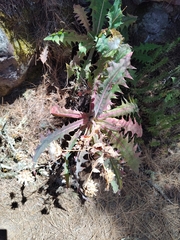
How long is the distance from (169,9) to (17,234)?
88.3 inches

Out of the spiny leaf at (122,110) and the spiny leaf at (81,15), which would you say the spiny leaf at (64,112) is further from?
the spiny leaf at (81,15)

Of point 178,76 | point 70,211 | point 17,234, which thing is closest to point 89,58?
point 178,76

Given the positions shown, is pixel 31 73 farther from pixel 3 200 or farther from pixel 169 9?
pixel 169 9

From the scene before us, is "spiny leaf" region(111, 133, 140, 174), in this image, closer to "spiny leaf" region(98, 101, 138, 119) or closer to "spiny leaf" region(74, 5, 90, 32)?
"spiny leaf" region(98, 101, 138, 119)

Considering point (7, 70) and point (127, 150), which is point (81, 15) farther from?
point (127, 150)

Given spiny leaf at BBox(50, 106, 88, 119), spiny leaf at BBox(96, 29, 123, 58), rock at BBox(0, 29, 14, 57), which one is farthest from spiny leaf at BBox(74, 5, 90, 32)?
spiny leaf at BBox(50, 106, 88, 119)

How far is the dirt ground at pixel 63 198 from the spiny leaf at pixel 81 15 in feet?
1.99

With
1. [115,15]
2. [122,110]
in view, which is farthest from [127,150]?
[115,15]

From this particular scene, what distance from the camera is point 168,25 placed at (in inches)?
100.0

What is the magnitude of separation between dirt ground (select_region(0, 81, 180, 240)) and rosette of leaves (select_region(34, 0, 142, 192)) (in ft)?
0.76

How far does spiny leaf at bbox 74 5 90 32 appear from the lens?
2.15 m

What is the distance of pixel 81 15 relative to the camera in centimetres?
219

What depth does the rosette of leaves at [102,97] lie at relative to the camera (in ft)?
6.94

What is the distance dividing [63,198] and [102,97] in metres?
0.86
